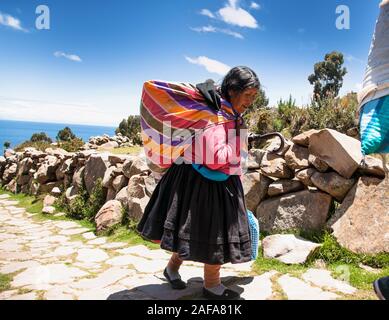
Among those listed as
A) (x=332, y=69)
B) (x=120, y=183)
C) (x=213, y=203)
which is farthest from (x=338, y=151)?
(x=332, y=69)

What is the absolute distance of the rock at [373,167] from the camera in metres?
3.54

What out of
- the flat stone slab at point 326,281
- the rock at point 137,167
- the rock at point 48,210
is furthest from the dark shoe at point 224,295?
the rock at point 48,210

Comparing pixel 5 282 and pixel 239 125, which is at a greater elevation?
pixel 239 125

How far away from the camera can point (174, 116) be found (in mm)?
2504

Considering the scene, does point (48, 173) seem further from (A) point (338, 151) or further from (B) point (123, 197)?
(A) point (338, 151)

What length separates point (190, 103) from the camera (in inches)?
98.0

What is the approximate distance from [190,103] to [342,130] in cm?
434

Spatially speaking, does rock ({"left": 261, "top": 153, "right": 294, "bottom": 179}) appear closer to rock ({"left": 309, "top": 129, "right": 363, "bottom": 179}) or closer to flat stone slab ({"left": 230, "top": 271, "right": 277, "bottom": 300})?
rock ({"left": 309, "top": 129, "right": 363, "bottom": 179})

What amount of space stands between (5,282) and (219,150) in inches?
99.3

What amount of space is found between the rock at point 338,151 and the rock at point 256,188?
2.70 feet

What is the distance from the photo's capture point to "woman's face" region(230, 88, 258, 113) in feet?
8.15

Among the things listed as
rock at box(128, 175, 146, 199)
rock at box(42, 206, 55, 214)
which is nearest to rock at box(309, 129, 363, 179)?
rock at box(128, 175, 146, 199)
